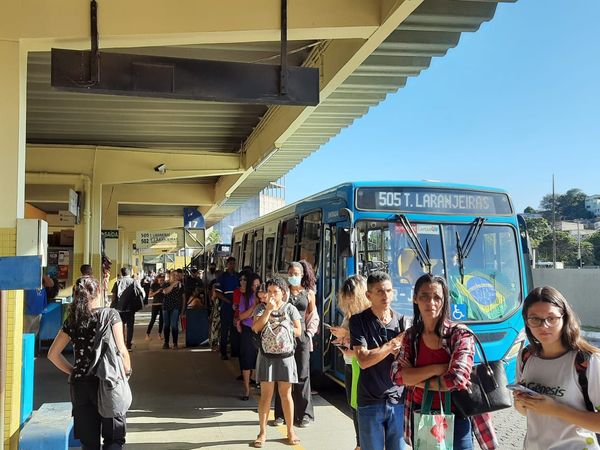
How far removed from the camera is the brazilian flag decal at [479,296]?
24.8 ft

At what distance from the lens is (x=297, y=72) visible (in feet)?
17.4

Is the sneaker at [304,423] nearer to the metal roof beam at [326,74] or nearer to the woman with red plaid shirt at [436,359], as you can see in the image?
the woman with red plaid shirt at [436,359]

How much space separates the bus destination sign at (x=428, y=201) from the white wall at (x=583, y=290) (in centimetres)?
1541

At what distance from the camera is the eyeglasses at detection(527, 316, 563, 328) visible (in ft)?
9.20

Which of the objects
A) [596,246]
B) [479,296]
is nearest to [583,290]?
[479,296]

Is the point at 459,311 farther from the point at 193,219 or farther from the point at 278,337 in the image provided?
the point at 193,219

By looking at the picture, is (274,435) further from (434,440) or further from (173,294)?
(173,294)

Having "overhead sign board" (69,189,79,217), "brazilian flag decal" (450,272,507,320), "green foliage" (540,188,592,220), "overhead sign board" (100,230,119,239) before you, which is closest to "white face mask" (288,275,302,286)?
"brazilian flag decal" (450,272,507,320)

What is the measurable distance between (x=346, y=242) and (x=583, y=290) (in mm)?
17866

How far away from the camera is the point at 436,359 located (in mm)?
3352

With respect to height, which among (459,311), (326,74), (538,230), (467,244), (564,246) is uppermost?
(538,230)

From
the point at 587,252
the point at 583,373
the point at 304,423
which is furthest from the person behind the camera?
the point at 587,252

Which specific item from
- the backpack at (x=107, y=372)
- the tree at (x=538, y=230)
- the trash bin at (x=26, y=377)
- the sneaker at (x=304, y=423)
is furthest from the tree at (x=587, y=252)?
the backpack at (x=107, y=372)

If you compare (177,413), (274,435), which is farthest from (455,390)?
(177,413)
